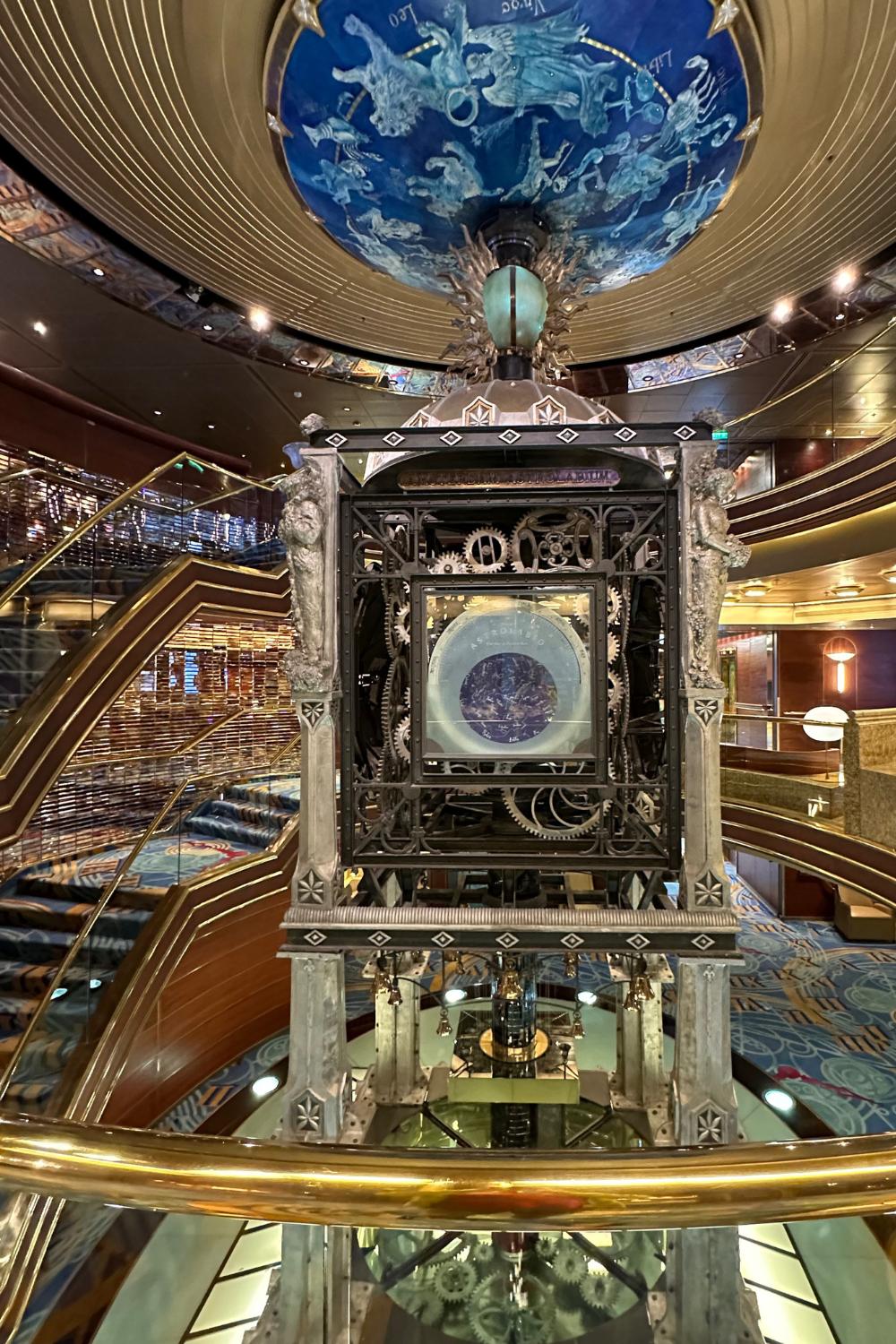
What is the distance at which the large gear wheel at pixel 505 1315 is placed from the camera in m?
3.29

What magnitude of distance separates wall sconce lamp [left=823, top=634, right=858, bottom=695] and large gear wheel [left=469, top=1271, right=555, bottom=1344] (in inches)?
564

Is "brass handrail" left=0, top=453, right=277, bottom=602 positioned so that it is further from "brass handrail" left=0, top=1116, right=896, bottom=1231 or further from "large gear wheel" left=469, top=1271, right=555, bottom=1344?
"large gear wheel" left=469, top=1271, right=555, bottom=1344

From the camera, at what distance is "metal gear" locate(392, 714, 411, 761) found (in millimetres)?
3361

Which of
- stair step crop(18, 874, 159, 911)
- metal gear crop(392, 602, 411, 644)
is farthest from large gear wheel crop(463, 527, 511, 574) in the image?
stair step crop(18, 874, 159, 911)

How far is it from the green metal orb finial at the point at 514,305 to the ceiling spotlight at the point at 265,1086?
22.7ft

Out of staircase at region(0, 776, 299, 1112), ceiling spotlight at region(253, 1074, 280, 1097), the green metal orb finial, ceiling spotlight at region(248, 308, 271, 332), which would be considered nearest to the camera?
staircase at region(0, 776, 299, 1112)

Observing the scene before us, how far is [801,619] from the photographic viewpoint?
44.6 feet

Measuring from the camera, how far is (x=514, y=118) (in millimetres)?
3322

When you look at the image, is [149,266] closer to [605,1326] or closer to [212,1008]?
[212,1008]

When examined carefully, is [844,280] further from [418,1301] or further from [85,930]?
[85,930]

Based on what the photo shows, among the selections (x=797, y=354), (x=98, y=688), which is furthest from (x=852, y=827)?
(x=98, y=688)

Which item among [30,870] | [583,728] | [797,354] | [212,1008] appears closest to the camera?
[583,728]

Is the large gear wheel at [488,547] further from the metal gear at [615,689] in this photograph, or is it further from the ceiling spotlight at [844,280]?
the ceiling spotlight at [844,280]

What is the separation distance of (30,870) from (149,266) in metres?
5.18
